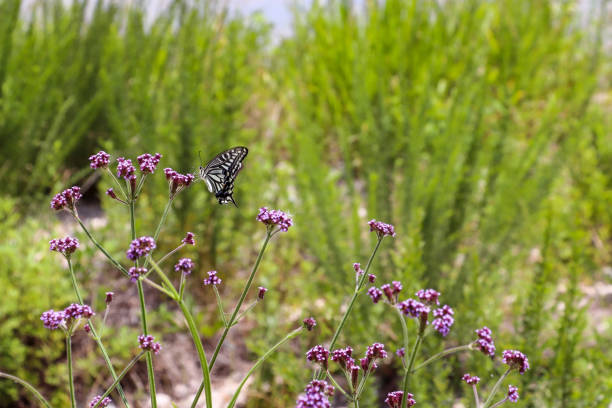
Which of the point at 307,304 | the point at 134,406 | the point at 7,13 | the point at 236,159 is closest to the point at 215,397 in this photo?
the point at 134,406

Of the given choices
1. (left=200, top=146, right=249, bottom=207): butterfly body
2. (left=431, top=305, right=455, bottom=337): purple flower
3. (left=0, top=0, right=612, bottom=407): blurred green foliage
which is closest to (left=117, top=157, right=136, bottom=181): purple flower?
(left=200, top=146, right=249, bottom=207): butterfly body

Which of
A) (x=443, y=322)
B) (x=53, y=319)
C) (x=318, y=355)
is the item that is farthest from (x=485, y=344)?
(x=53, y=319)

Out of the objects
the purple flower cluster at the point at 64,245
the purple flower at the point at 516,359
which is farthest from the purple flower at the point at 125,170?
the purple flower at the point at 516,359

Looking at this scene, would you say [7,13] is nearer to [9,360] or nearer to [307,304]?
[9,360]

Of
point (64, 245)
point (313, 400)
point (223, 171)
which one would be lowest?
point (313, 400)

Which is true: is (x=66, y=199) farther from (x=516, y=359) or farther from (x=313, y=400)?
(x=516, y=359)

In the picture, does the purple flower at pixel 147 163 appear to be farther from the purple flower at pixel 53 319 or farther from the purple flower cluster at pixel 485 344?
the purple flower cluster at pixel 485 344
